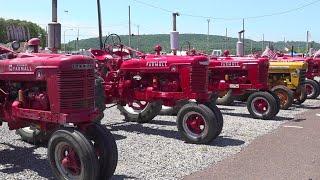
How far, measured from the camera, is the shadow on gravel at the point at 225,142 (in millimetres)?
8133

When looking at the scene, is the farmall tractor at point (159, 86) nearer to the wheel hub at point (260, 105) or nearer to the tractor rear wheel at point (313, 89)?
the wheel hub at point (260, 105)

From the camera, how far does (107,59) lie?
9875mm

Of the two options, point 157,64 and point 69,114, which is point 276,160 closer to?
point 69,114

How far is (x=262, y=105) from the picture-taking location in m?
11.7

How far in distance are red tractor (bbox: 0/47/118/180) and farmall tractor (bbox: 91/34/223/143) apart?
3.00 meters

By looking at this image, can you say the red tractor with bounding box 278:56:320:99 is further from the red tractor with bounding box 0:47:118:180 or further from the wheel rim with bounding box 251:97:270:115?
the red tractor with bounding box 0:47:118:180

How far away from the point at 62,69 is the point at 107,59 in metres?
4.54

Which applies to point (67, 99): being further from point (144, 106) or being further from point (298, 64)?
point (298, 64)

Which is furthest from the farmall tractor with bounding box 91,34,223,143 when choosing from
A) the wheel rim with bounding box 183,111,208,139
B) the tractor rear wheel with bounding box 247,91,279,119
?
the tractor rear wheel with bounding box 247,91,279,119

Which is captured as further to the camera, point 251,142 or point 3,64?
point 251,142

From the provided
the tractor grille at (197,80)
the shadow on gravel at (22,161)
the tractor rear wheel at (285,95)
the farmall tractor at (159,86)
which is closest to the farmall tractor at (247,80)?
the tractor rear wheel at (285,95)

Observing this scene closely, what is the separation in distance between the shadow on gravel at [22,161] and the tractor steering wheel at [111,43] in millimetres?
3320

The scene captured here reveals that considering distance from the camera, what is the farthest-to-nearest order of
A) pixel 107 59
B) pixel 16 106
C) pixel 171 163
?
pixel 107 59 < pixel 171 163 < pixel 16 106

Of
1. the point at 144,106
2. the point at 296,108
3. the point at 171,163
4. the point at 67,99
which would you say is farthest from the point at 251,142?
the point at 296,108
